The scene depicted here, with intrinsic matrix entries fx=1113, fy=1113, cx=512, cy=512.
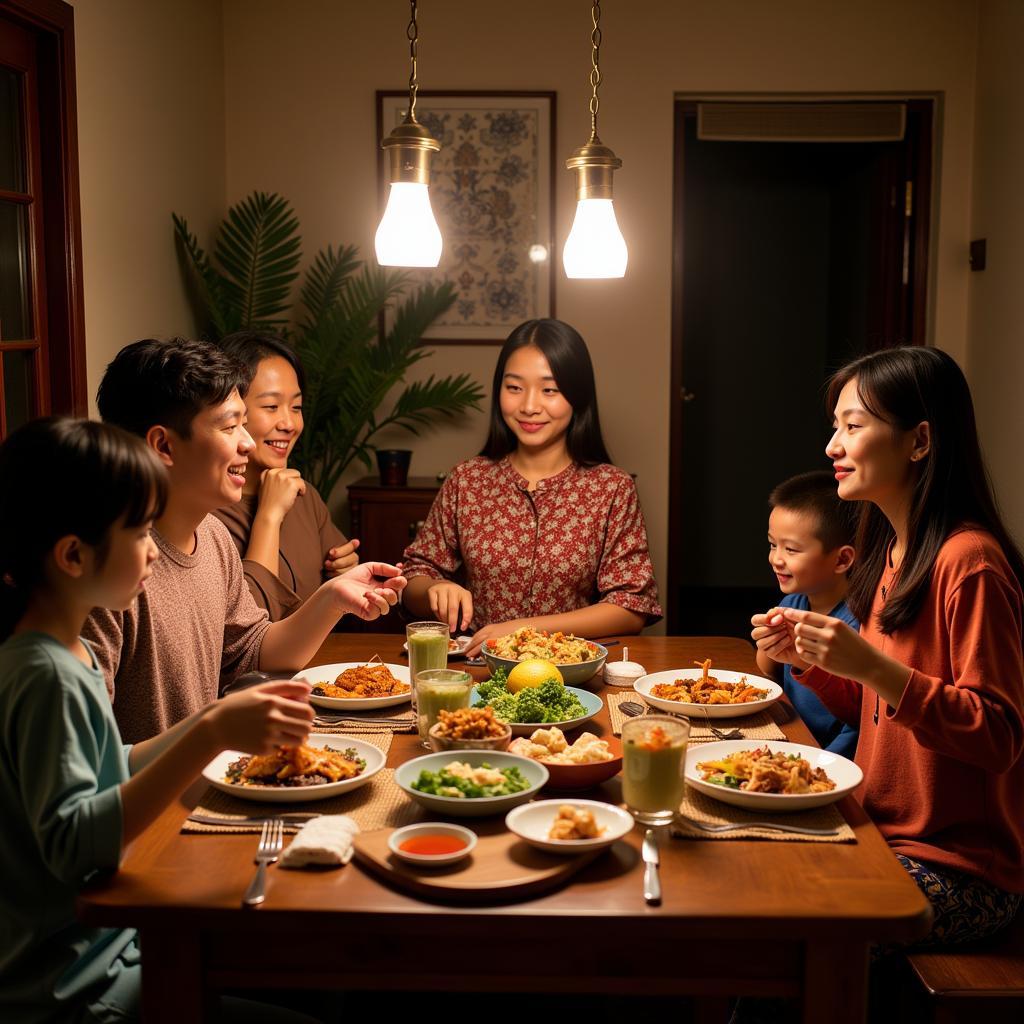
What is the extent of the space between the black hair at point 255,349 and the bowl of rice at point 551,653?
3.37ft

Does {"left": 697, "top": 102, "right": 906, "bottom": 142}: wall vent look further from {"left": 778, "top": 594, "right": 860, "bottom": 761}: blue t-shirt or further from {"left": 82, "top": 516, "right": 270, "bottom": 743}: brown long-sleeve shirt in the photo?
{"left": 82, "top": 516, "right": 270, "bottom": 743}: brown long-sleeve shirt

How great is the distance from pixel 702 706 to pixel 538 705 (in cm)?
29

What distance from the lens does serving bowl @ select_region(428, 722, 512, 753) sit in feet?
5.28

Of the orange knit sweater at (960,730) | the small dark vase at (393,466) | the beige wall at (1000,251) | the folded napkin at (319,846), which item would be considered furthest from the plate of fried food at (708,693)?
the small dark vase at (393,466)

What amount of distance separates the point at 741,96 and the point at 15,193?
2.80 metres

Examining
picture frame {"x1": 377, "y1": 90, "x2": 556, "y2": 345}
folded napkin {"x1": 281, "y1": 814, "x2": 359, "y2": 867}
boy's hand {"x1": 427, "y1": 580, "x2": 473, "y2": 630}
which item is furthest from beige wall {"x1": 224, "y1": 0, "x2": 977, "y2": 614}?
folded napkin {"x1": 281, "y1": 814, "x2": 359, "y2": 867}

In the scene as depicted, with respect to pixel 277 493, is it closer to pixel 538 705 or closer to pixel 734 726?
pixel 538 705

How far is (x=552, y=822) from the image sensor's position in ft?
4.70

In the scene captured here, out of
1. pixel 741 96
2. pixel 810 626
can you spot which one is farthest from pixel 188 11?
pixel 810 626

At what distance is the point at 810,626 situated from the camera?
1628mm

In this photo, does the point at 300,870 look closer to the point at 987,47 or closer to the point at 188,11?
the point at 188,11

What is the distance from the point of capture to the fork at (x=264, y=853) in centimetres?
126

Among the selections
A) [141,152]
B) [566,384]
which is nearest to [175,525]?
[566,384]

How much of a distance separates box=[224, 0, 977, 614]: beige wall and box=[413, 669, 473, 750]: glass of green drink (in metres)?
2.89
